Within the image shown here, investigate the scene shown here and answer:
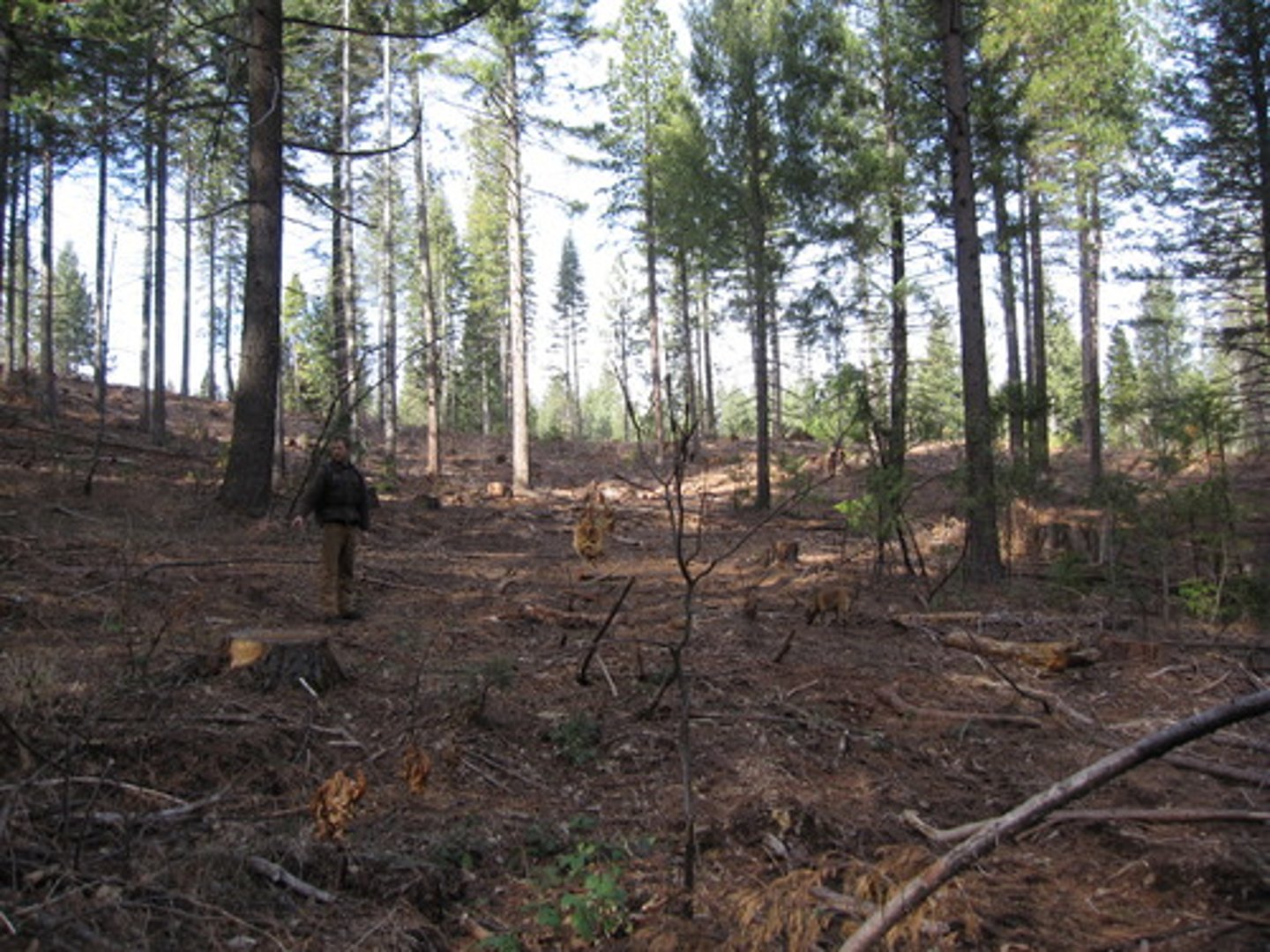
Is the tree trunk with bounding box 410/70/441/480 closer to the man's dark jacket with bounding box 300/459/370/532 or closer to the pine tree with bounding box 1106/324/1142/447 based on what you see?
the man's dark jacket with bounding box 300/459/370/532

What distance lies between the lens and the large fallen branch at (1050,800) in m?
1.51

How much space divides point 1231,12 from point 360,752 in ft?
60.8

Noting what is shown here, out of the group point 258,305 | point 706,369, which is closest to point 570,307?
point 706,369

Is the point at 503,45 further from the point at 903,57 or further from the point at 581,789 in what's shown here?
the point at 581,789

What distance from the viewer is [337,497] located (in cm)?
723

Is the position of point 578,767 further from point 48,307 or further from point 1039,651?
point 48,307

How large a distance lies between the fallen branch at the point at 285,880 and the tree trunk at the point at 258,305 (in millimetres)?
8028

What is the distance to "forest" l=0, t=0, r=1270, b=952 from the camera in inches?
111

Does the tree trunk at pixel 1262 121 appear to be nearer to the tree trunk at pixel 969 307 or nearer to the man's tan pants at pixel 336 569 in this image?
the tree trunk at pixel 969 307

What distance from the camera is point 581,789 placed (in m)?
3.91

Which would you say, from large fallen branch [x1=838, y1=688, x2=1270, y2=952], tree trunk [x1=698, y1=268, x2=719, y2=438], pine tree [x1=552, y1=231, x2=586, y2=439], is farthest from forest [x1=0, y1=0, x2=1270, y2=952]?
pine tree [x1=552, y1=231, x2=586, y2=439]

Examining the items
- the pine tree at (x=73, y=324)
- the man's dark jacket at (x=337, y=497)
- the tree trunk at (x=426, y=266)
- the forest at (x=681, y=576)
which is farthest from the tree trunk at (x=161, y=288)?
the pine tree at (x=73, y=324)

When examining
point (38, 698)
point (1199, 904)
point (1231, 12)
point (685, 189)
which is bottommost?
point (1199, 904)

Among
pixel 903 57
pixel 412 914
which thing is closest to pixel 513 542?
pixel 412 914
